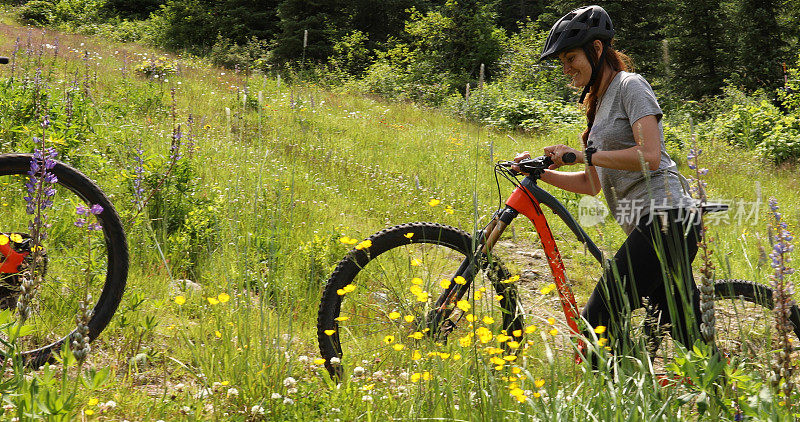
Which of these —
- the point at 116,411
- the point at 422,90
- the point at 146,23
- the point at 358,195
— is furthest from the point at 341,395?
the point at 146,23

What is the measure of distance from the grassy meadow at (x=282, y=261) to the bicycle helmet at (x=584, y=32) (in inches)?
26.0

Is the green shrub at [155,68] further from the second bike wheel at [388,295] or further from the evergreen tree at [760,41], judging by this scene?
the evergreen tree at [760,41]

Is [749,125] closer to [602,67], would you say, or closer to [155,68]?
[602,67]

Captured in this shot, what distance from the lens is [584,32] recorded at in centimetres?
305

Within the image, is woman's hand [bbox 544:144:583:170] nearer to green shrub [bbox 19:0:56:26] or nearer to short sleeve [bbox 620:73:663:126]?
short sleeve [bbox 620:73:663:126]

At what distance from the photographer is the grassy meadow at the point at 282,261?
1.88 meters

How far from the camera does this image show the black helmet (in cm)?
305

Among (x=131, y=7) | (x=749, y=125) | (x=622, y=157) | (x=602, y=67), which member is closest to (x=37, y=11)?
(x=131, y=7)

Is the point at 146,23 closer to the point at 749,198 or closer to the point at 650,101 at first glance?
the point at 749,198

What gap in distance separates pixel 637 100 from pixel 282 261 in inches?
98.6

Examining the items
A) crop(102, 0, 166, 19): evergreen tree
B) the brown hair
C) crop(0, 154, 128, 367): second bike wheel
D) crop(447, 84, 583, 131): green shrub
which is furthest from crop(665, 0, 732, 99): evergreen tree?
crop(102, 0, 166, 19): evergreen tree

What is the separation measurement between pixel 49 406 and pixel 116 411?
32.0 inches

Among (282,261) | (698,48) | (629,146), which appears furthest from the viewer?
(698,48)

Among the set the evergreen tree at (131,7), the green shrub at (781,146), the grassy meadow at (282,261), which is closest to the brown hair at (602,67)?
the grassy meadow at (282,261)
